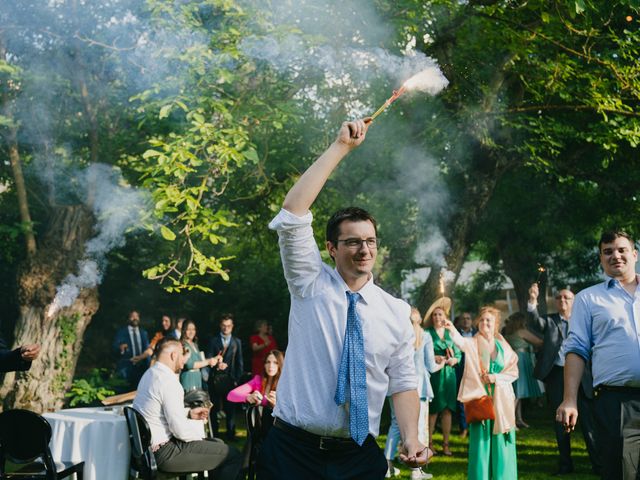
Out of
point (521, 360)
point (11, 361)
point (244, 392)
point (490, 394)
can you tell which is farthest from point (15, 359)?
point (521, 360)

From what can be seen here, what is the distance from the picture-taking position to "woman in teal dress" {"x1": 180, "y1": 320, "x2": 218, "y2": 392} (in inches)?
395

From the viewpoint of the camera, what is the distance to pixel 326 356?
106 inches

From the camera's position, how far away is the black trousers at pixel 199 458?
18.7ft

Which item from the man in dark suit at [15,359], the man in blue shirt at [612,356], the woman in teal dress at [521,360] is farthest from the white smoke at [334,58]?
the man in dark suit at [15,359]

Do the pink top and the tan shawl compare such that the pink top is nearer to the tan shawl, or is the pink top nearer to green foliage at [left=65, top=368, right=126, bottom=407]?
the tan shawl

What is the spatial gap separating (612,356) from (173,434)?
3.53 m

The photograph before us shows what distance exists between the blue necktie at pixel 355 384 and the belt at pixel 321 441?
9cm

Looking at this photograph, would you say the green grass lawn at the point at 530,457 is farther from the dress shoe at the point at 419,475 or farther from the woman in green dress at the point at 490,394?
the woman in green dress at the point at 490,394

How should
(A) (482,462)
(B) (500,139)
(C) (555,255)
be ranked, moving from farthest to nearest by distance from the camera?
(C) (555,255), (B) (500,139), (A) (482,462)

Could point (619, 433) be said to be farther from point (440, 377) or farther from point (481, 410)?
point (440, 377)

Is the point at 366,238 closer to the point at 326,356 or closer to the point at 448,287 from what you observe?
the point at 326,356

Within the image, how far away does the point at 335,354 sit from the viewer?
269cm

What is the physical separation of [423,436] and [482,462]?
1.65 meters

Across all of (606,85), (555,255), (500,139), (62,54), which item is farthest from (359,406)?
(555,255)
